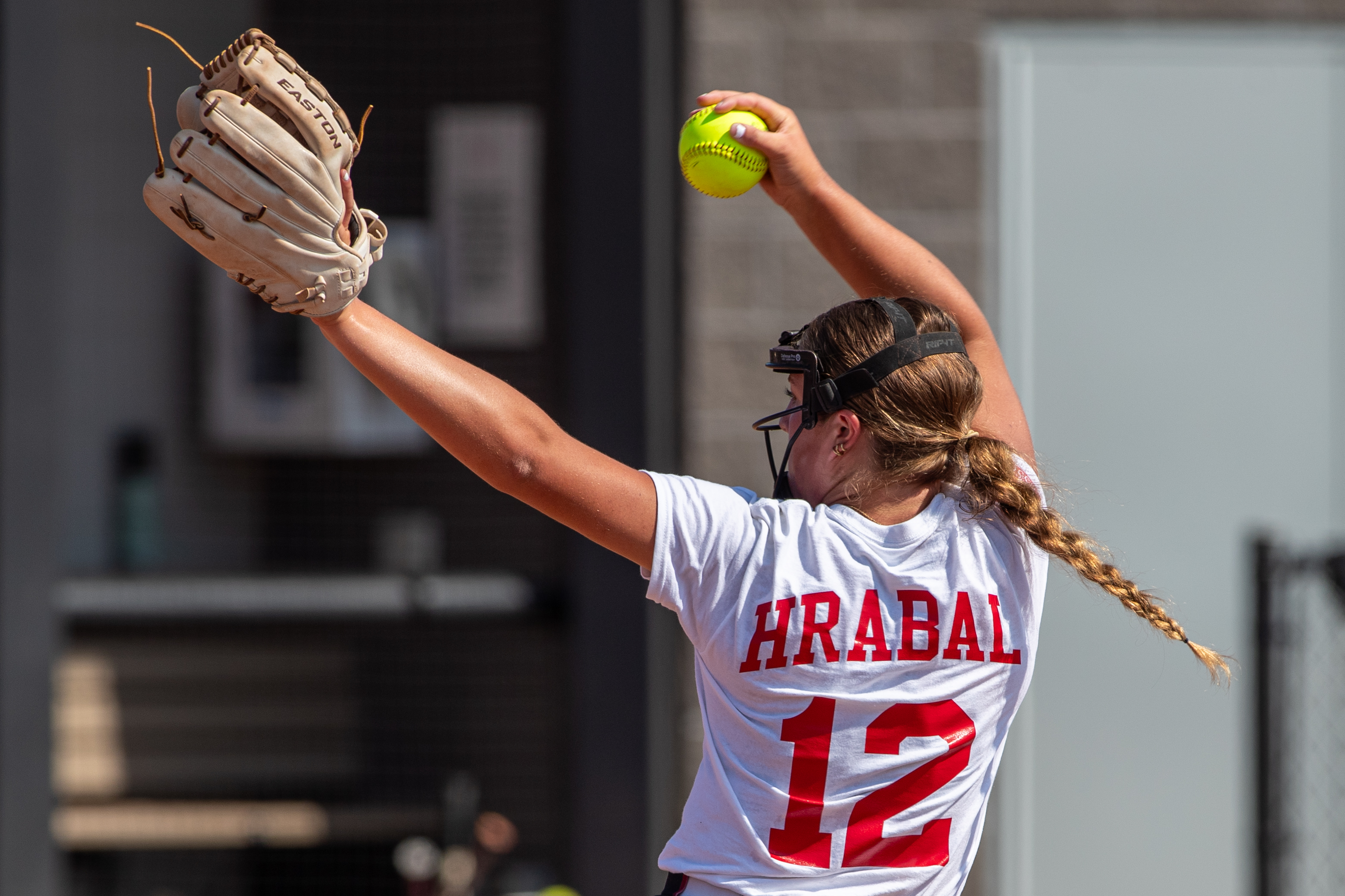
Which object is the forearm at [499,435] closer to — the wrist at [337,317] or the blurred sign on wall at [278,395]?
the wrist at [337,317]

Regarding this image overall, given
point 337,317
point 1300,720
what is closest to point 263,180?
point 337,317

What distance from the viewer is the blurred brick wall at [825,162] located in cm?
333

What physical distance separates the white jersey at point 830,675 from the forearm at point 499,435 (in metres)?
0.05

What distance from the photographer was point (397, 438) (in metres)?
3.88

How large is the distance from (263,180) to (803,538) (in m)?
0.74

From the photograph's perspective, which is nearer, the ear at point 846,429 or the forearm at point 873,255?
the ear at point 846,429

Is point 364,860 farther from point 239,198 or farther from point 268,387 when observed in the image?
point 239,198

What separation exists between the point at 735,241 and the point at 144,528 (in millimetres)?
2158

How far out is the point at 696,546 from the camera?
4.40 feet

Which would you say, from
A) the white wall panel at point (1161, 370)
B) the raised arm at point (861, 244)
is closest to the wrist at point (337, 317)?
the raised arm at point (861, 244)

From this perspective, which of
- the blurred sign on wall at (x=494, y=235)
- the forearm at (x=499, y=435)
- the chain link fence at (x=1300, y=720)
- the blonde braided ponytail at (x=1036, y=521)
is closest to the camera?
the forearm at (x=499, y=435)

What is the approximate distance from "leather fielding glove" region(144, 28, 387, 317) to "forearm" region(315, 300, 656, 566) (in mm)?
61

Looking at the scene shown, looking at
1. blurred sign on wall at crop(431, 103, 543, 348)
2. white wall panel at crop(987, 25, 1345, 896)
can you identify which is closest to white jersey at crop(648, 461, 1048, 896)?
white wall panel at crop(987, 25, 1345, 896)

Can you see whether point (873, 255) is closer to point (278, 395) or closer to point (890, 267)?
point (890, 267)
